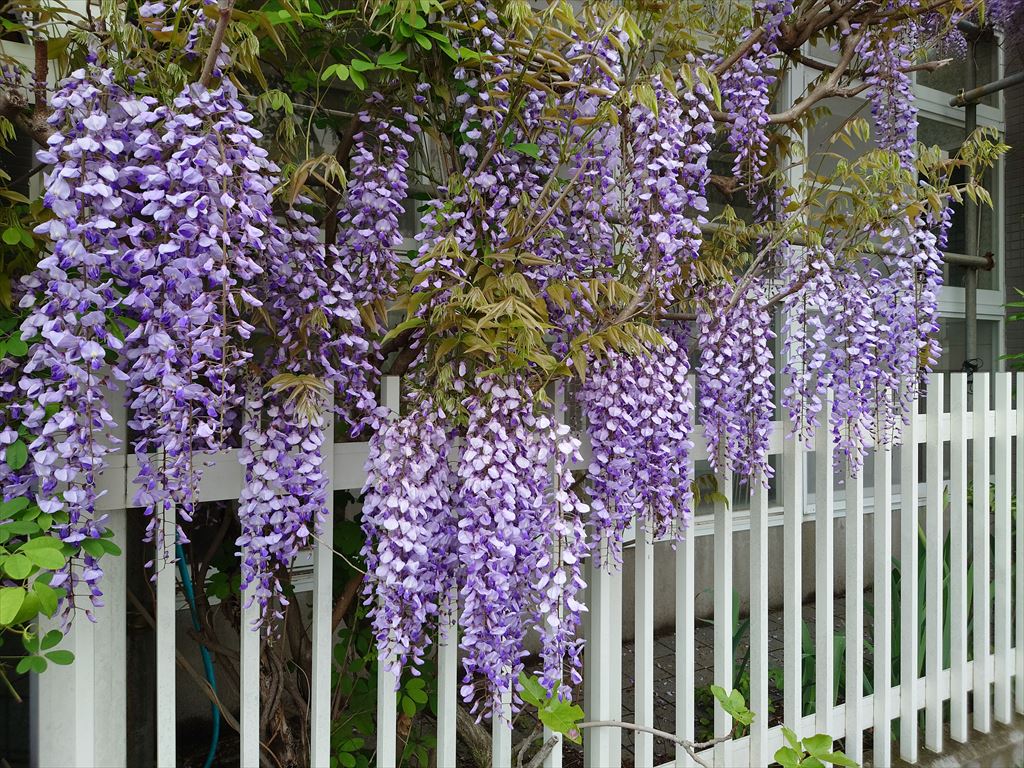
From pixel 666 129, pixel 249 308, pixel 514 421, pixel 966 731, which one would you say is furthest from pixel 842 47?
pixel 966 731

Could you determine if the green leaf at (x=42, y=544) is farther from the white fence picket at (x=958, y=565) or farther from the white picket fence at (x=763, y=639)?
the white fence picket at (x=958, y=565)

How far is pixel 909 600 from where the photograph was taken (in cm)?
238

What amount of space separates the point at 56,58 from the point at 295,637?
4.44ft

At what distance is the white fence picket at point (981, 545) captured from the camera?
8.32 ft

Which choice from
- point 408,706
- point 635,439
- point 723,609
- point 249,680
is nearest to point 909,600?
point 723,609

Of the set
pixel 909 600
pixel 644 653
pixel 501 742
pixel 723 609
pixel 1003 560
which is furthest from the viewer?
pixel 1003 560

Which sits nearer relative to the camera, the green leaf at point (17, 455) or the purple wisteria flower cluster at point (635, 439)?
the green leaf at point (17, 455)

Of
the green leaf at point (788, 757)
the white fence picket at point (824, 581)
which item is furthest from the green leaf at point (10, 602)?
the white fence picket at point (824, 581)

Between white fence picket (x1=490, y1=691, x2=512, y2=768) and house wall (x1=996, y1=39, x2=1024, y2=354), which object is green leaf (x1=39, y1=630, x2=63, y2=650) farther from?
house wall (x1=996, y1=39, x2=1024, y2=354)

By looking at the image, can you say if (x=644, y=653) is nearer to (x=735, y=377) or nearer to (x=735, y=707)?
(x=735, y=707)

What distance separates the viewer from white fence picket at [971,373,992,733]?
8.32ft

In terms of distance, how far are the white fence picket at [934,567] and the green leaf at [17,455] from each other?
8.19 feet

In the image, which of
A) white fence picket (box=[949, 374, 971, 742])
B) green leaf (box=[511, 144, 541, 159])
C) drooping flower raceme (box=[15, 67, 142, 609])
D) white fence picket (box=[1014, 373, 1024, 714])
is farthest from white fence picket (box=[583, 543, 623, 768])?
white fence picket (box=[1014, 373, 1024, 714])

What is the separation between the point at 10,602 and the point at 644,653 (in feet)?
4.64
